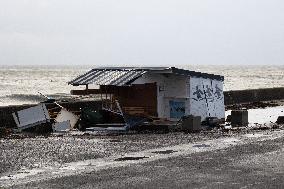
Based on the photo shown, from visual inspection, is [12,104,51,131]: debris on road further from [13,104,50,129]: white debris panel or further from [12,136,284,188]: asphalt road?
[12,136,284,188]: asphalt road

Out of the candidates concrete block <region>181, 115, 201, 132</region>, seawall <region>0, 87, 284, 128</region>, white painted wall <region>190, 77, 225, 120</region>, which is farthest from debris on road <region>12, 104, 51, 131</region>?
white painted wall <region>190, 77, 225, 120</region>

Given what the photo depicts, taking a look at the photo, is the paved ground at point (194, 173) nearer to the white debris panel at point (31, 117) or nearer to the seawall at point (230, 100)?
the white debris panel at point (31, 117)

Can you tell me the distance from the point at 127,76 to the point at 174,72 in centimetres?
240

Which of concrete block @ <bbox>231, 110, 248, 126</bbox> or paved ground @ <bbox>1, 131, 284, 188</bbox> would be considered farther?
concrete block @ <bbox>231, 110, 248, 126</bbox>

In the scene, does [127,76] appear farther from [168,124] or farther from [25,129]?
[25,129]

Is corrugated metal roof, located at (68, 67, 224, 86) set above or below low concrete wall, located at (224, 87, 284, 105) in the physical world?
above

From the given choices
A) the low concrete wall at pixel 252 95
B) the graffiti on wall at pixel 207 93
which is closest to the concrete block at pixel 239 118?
the graffiti on wall at pixel 207 93

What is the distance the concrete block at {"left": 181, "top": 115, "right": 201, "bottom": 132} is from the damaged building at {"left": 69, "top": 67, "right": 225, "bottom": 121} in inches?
53.3

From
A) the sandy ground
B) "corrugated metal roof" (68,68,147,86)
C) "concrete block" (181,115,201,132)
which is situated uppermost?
"corrugated metal roof" (68,68,147,86)

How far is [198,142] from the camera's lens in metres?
22.7

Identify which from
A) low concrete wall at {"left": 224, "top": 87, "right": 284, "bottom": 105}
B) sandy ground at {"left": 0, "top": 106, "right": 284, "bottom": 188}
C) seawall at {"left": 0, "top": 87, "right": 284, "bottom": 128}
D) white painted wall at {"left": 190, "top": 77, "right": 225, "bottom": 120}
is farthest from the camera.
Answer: low concrete wall at {"left": 224, "top": 87, "right": 284, "bottom": 105}

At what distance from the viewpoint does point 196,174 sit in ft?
51.5

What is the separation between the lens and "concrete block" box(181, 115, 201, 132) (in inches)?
1038

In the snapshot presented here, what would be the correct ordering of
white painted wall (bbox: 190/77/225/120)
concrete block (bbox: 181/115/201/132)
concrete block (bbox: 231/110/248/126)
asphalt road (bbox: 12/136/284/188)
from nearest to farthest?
asphalt road (bbox: 12/136/284/188) → concrete block (bbox: 181/115/201/132) → white painted wall (bbox: 190/77/225/120) → concrete block (bbox: 231/110/248/126)
